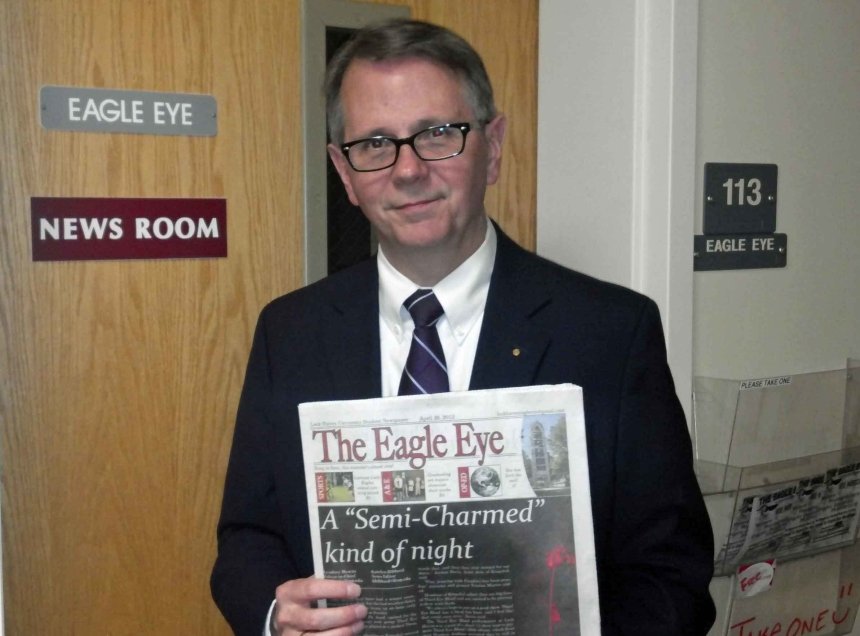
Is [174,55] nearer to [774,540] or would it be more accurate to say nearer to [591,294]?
[591,294]

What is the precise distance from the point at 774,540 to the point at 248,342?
117cm

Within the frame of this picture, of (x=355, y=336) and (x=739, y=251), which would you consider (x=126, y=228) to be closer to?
(x=355, y=336)

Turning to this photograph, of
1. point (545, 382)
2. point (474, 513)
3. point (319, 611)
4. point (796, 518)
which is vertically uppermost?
point (545, 382)

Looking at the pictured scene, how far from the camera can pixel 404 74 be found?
1362mm

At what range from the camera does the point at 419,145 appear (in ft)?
4.46

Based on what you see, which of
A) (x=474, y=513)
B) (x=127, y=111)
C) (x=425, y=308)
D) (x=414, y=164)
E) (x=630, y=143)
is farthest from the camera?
(x=630, y=143)

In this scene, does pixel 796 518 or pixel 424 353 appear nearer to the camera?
pixel 424 353

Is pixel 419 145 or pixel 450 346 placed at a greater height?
pixel 419 145

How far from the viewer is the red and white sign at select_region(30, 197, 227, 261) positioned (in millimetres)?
1648

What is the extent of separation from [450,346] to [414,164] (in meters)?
0.29

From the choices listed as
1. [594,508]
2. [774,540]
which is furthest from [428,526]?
[774,540]

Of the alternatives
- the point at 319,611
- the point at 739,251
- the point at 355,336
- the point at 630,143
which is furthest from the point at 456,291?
the point at 739,251

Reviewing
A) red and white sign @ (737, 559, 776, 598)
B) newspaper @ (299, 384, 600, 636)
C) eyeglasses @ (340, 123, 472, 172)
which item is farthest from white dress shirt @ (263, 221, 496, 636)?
red and white sign @ (737, 559, 776, 598)

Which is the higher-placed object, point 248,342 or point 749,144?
point 749,144
